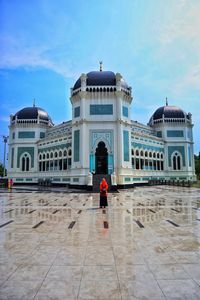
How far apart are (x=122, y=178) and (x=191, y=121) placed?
2545 centimetres

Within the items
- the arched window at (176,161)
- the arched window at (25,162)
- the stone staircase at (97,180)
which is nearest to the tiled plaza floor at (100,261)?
the stone staircase at (97,180)

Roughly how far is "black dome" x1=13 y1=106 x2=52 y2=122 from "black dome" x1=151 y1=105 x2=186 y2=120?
22178 mm

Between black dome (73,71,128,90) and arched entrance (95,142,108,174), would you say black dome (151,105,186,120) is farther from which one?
arched entrance (95,142,108,174)

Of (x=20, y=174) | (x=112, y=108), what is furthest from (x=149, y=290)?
(x=20, y=174)

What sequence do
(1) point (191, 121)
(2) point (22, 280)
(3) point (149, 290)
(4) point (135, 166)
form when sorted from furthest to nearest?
1. (1) point (191, 121)
2. (4) point (135, 166)
3. (2) point (22, 280)
4. (3) point (149, 290)

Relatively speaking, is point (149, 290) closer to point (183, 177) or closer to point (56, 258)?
point (56, 258)

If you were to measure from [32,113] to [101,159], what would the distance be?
2065cm

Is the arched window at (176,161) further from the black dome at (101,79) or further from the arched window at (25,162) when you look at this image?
the arched window at (25,162)

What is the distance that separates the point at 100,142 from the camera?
29484 mm

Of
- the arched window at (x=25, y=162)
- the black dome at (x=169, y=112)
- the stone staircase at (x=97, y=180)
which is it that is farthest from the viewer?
the black dome at (x=169, y=112)

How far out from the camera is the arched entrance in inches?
1160

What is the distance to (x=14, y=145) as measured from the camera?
41938 millimetres

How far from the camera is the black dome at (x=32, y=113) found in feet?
141

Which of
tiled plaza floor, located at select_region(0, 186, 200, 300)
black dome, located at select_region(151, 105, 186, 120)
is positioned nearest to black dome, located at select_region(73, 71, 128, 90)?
black dome, located at select_region(151, 105, 186, 120)
